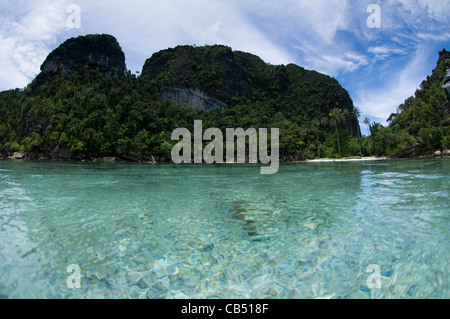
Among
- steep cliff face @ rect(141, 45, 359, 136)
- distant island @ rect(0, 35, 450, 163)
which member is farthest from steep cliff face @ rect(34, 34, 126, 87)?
steep cliff face @ rect(141, 45, 359, 136)

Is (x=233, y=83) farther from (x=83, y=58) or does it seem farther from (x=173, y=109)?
(x=83, y=58)

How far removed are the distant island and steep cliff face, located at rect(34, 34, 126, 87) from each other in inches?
17.3

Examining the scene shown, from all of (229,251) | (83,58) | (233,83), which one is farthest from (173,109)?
(229,251)

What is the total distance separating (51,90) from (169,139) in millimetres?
57139

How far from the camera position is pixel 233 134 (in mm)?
77938

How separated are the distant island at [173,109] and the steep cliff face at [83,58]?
44 cm

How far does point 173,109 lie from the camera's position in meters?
87.4

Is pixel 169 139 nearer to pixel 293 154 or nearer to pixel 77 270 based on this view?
pixel 293 154

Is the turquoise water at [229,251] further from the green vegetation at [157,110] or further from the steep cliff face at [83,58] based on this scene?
the steep cliff face at [83,58]

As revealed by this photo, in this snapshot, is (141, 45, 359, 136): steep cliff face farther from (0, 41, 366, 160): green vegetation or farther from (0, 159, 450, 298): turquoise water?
(0, 159, 450, 298): turquoise water

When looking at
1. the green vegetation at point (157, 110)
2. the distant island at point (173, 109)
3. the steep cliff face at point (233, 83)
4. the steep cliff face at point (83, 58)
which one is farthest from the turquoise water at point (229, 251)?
the steep cliff face at point (83, 58)

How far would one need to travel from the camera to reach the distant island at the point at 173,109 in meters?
59.6

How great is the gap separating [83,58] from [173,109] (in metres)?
55.8

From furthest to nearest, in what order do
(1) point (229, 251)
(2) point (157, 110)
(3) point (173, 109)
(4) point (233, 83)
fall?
(4) point (233, 83) < (3) point (173, 109) < (2) point (157, 110) < (1) point (229, 251)
